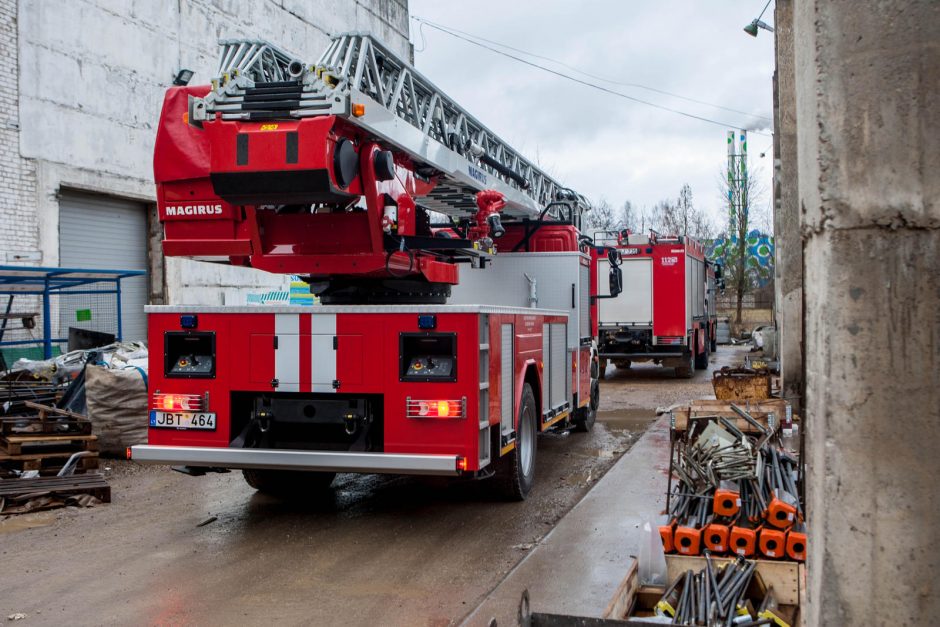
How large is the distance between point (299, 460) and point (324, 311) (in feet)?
3.53

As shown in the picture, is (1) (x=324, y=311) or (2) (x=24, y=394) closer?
(1) (x=324, y=311)

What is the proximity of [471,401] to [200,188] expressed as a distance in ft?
8.68

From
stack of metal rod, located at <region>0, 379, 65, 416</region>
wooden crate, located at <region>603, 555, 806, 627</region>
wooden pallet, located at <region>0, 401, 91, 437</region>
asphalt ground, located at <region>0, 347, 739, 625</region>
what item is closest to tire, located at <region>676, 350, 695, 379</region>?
asphalt ground, located at <region>0, 347, 739, 625</region>

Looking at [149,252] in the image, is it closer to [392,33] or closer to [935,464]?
[392,33]

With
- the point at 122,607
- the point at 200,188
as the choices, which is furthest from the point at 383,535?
the point at 200,188

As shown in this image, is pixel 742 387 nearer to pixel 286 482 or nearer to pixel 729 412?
pixel 729 412

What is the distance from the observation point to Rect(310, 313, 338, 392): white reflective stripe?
6418 millimetres

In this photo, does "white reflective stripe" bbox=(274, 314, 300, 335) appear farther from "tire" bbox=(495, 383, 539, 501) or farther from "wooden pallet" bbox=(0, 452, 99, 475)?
"wooden pallet" bbox=(0, 452, 99, 475)

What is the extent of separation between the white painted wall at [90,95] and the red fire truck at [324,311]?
922cm

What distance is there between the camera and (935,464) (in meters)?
2.54

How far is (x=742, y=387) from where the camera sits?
1180cm

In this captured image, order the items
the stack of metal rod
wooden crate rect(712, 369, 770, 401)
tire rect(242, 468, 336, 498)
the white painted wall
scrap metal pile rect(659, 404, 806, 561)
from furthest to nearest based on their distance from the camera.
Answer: the white painted wall
wooden crate rect(712, 369, 770, 401)
the stack of metal rod
tire rect(242, 468, 336, 498)
scrap metal pile rect(659, 404, 806, 561)

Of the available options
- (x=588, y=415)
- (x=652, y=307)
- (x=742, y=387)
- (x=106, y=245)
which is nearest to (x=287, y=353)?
(x=588, y=415)

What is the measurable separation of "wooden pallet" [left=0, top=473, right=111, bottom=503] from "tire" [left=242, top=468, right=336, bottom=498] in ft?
4.12
